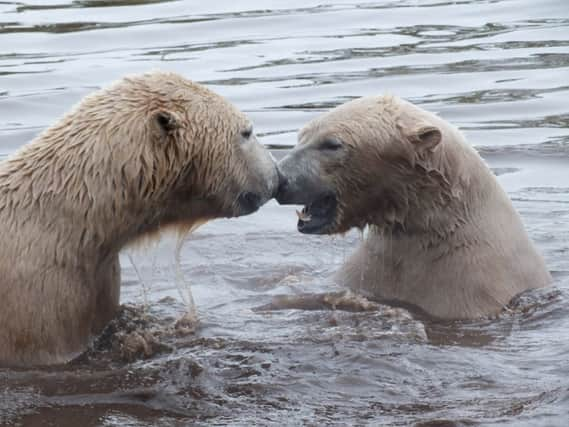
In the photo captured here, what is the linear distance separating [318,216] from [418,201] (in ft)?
1.99

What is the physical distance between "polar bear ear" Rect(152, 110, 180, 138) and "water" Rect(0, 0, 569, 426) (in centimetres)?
124

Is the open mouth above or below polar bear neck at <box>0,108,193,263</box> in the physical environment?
below

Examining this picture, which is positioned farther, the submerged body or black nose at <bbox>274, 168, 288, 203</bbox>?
black nose at <bbox>274, 168, 288, 203</bbox>

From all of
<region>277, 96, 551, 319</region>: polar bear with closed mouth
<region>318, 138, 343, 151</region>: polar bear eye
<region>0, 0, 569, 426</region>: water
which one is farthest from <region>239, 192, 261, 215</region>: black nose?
<region>318, 138, 343, 151</region>: polar bear eye

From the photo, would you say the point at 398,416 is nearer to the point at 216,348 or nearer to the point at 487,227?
the point at 216,348

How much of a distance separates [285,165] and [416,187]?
80 centimetres

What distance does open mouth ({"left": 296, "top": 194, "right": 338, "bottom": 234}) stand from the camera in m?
8.32

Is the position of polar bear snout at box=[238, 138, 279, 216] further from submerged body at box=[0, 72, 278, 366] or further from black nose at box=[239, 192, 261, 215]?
submerged body at box=[0, 72, 278, 366]

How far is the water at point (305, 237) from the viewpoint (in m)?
6.80

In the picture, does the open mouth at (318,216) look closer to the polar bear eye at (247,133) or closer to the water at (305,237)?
the water at (305,237)

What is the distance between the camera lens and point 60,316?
7.05 m

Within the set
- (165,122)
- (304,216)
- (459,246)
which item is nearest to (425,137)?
(459,246)

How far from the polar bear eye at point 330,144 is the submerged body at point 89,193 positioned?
107 cm

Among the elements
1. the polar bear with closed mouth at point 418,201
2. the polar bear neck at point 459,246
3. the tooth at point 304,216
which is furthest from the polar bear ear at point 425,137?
the tooth at point 304,216
